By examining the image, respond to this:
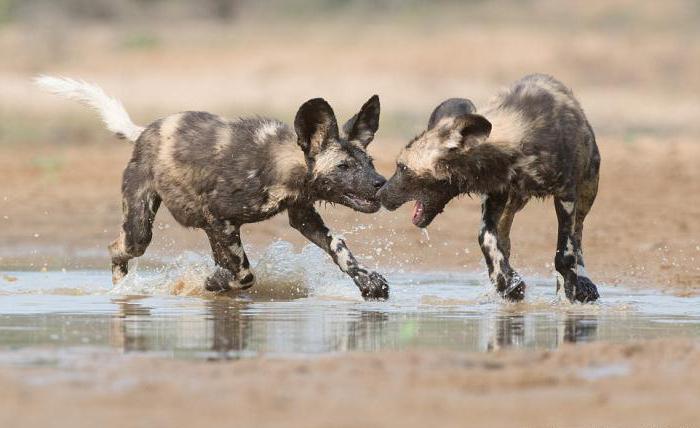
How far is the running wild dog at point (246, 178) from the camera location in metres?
7.82

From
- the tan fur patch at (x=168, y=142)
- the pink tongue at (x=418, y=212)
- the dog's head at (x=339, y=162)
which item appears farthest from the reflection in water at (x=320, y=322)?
the tan fur patch at (x=168, y=142)

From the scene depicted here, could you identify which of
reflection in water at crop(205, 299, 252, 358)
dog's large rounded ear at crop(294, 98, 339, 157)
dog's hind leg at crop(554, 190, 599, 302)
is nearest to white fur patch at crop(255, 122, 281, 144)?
dog's large rounded ear at crop(294, 98, 339, 157)

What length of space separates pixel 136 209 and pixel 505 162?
242 cm

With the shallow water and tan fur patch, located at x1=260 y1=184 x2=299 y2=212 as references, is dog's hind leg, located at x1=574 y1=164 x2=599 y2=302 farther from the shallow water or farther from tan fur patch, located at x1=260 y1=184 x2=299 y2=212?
tan fur patch, located at x1=260 y1=184 x2=299 y2=212

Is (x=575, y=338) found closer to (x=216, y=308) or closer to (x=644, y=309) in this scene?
(x=644, y=309)

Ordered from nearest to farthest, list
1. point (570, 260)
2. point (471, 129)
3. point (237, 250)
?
1. point (471, 129)
2. point (570, 260)
3. point (237, 250)

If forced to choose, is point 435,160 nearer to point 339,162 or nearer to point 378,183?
point 378,183

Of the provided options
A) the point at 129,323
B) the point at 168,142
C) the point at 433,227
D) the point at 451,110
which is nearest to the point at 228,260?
the point at 168,142

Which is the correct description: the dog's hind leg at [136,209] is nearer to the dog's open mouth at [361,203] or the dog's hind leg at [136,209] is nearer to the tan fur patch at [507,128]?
the dog's open mouth at [361,203]

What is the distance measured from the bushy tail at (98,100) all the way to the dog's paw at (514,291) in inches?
101

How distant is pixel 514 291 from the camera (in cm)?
780

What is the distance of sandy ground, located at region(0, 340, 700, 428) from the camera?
4316 millimetres

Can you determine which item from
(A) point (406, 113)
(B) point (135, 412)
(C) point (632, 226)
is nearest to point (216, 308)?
(B) point (135, 412)

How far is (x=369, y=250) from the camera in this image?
Result: 35.9ft
